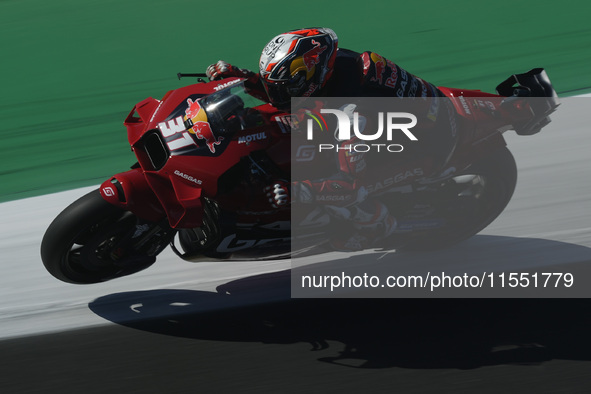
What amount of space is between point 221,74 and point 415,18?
449cm

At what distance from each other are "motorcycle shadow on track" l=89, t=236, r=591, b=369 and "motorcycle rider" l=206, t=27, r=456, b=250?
1.56 ft

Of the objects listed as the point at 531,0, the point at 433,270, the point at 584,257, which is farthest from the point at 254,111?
the point at 531,0

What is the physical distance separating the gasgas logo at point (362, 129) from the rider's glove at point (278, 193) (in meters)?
0.40

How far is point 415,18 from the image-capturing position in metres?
8.10

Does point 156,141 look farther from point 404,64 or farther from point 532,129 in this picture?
point 404,64

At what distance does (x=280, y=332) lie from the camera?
165 inches

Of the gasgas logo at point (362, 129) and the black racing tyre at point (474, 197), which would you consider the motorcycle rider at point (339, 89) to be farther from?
the black racing tyre at point (474, 197)

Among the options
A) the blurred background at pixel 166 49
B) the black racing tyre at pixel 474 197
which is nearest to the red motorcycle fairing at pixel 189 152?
the black racing tyre at pixel 474 197

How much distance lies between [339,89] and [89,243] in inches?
63.3

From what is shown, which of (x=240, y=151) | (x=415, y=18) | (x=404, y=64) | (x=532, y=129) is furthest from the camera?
(x=415, y=18)

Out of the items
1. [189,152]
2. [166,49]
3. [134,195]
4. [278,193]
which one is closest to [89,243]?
[134,195]

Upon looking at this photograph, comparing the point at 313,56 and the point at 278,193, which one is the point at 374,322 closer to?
the point at 278,193

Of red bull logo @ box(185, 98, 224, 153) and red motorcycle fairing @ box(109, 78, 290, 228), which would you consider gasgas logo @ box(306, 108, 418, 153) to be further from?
red bull logo @ box(185, 98, 224, 153)

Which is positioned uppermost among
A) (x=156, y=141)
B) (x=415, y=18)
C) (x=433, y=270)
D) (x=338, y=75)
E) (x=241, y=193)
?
(x=415, y=18)
